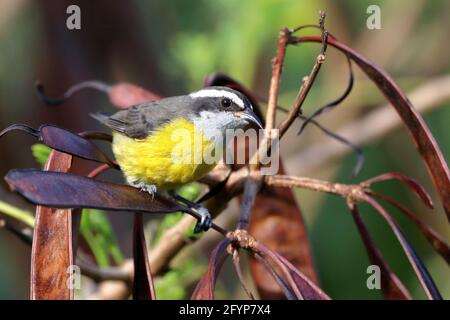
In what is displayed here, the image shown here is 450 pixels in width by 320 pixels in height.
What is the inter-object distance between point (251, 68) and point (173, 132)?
40.0 inches

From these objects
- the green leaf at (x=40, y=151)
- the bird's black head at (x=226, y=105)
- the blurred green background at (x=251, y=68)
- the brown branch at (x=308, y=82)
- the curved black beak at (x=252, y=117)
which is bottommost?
the brown branch at (x=308, y=82)

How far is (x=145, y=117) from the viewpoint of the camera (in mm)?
2039

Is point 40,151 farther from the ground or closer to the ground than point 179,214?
farther from the ground

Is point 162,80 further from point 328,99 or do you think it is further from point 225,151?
point 225,151

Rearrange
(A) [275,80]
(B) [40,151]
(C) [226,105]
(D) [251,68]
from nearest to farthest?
(A) [275,80] < (B) [40,151] < (C) [226,105] < (D) [251,68]

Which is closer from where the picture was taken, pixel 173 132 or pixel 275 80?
pixel 275 80

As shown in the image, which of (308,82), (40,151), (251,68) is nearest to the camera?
(308,82)

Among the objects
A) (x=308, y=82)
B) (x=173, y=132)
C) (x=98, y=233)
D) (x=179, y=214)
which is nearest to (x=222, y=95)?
(x=173, y=132)

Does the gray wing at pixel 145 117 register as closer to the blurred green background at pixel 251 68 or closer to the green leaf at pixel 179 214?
the green leaf at pixel 179 214

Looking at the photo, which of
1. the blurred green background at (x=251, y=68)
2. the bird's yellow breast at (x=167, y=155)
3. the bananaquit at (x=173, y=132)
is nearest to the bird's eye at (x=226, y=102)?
the bananaquit at (x=173, y=132)

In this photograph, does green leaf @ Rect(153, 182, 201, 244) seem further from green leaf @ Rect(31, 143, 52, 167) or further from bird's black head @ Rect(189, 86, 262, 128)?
green leaf @ Rect(31, 143, 52, 167)

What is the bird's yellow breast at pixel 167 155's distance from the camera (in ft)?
5.88

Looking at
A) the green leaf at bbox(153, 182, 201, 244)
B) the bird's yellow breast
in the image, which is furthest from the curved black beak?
the green leaf at bbox(153, 182, 201, 244)

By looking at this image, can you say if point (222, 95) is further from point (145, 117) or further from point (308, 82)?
point (308, 82)
